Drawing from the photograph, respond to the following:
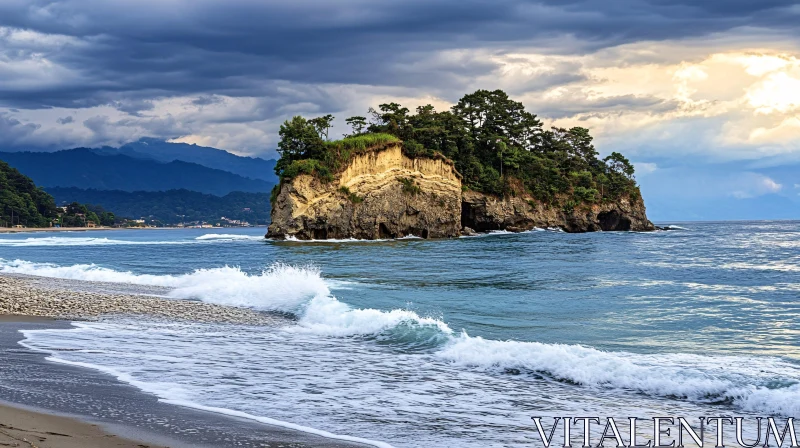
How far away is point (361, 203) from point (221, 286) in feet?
165

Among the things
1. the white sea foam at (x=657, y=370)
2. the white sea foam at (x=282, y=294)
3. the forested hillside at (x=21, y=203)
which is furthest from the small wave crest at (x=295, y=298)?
the forested hillside at (x=21, y=203)

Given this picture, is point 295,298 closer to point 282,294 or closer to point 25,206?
point 282,294

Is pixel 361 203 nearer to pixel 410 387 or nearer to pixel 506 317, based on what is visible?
pixel 506 317

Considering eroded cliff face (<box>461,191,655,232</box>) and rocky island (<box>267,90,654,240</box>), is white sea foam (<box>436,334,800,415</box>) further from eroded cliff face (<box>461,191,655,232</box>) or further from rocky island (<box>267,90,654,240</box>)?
eroded cliff face (<box>461,191,655,232</box>)

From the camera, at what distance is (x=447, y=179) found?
84625 millimetres

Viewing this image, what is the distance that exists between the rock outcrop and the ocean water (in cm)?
4404

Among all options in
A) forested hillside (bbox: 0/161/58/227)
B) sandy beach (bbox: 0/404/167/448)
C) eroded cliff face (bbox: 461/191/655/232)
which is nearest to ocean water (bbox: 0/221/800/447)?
sandy beach (bbox: 0/404/167/448)

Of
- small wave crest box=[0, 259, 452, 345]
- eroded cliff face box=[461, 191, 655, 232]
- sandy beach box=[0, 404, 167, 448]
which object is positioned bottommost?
small wave crest box=[0, 259, 452, 345]

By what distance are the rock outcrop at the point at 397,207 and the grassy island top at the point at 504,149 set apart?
1.92 m

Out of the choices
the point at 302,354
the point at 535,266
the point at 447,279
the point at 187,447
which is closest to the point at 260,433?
the point at 187,447

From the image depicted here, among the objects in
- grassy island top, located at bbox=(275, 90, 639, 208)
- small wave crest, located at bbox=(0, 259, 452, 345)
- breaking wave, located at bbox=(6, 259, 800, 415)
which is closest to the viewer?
breaking wave, located at bbox=(6, 259, 800, 415)

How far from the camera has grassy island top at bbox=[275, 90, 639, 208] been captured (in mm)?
→ 90000

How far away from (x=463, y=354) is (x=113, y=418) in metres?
6.94

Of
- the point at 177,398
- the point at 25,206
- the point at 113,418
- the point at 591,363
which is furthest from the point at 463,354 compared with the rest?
the point at 25,206
